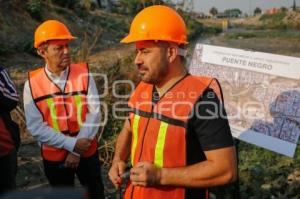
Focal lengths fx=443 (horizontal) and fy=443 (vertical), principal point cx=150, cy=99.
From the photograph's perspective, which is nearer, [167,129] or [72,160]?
[167,129]

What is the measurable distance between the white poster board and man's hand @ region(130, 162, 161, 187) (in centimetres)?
176

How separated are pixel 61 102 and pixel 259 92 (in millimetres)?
1695

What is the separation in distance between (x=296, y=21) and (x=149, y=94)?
9240 cm

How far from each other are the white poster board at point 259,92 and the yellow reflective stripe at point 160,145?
1.66 metres

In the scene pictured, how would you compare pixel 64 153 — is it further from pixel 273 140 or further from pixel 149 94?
pixel 273 140

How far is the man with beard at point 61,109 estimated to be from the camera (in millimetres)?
3551

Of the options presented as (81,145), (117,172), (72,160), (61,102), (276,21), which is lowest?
(276,21)

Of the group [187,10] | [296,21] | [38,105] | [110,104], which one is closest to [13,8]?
[187,10]

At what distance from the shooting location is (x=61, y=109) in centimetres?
354

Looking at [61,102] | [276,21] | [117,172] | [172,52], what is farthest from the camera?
[276,21]

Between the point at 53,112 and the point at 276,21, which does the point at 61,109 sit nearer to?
the point at 53,112

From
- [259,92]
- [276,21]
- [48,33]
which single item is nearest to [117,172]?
[48,33]

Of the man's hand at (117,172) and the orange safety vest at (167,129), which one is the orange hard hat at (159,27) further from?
the man's hand at (117,172)

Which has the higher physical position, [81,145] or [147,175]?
[147,175]
